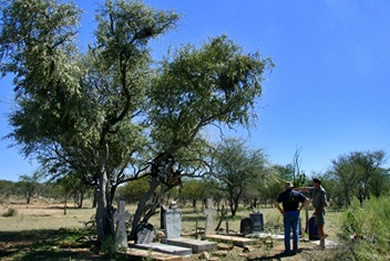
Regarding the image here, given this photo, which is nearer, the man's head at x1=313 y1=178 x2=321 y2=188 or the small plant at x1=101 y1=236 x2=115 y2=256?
the man's head at x1=313 y1=178 x2=321 y2=188

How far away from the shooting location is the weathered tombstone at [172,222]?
607 inches

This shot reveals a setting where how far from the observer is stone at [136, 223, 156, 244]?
15055mm

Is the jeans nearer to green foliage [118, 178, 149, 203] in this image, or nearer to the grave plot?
the grave plot

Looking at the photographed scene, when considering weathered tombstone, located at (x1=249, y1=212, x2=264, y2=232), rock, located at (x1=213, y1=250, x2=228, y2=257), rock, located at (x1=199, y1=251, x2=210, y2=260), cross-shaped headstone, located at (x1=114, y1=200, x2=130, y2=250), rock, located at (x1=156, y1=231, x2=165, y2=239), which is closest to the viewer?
rock, located at (x1=199, y1=251, x2=210, y2=260)

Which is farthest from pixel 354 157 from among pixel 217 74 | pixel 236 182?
pixel 217 74

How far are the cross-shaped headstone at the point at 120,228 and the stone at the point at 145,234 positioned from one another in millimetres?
843

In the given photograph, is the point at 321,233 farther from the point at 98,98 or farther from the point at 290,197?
the point at 98,98

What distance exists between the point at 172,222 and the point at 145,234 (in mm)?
1109

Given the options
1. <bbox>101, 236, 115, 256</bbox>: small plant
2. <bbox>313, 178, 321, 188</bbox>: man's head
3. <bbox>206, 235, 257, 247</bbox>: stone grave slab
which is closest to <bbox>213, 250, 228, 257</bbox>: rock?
<bbox>206, 235, 257, 247</bbox>: stone grave slab

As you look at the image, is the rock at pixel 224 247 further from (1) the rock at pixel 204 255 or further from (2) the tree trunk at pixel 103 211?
(2) the tree trunk at pixel 103 211

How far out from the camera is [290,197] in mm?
12305

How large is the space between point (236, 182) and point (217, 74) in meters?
20.7

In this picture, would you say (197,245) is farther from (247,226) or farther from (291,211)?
(247,226)

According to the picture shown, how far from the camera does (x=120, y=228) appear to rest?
14.3m
